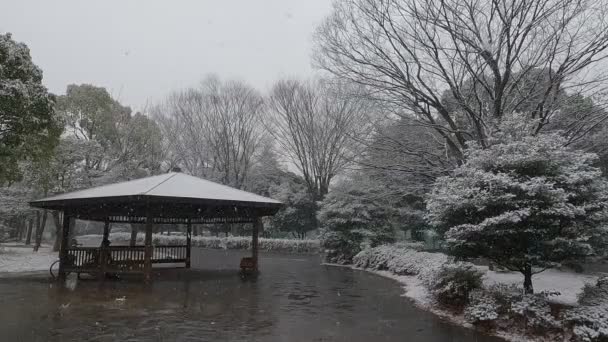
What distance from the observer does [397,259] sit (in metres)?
17.1

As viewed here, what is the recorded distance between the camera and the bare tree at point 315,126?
27125 mm

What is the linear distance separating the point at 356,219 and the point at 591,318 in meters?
14.0

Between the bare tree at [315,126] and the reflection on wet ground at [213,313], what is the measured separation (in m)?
15.2

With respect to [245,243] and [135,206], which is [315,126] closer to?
[245,243]

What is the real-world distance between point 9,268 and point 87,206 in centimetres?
628

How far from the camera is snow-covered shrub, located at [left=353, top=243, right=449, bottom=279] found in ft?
50.8

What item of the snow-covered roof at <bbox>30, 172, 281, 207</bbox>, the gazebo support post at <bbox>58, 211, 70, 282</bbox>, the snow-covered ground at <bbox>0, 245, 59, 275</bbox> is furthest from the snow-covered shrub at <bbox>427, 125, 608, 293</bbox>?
the snow-covered ground at <bbox>0, 245, 59, 275</bbox>

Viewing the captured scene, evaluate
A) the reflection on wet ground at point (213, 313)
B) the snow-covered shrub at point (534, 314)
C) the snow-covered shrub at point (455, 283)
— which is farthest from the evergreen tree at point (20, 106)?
the snow-covered shrub at point (534, 314)

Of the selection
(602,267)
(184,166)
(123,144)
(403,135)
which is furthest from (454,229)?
(184,166)

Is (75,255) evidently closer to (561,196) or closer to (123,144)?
(561,196)

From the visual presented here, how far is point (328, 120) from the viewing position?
27.8m

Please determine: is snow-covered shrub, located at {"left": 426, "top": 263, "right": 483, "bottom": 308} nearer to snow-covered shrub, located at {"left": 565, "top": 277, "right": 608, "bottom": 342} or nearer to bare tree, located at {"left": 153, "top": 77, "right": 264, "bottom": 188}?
snow-covered shrub, located at {"left": 565, "top": 277, "right": 608, "bottom": 342}

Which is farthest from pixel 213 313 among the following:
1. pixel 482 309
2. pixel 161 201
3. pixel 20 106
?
pixel 20 106

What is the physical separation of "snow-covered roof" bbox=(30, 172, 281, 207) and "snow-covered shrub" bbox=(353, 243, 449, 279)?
18.5 ft
